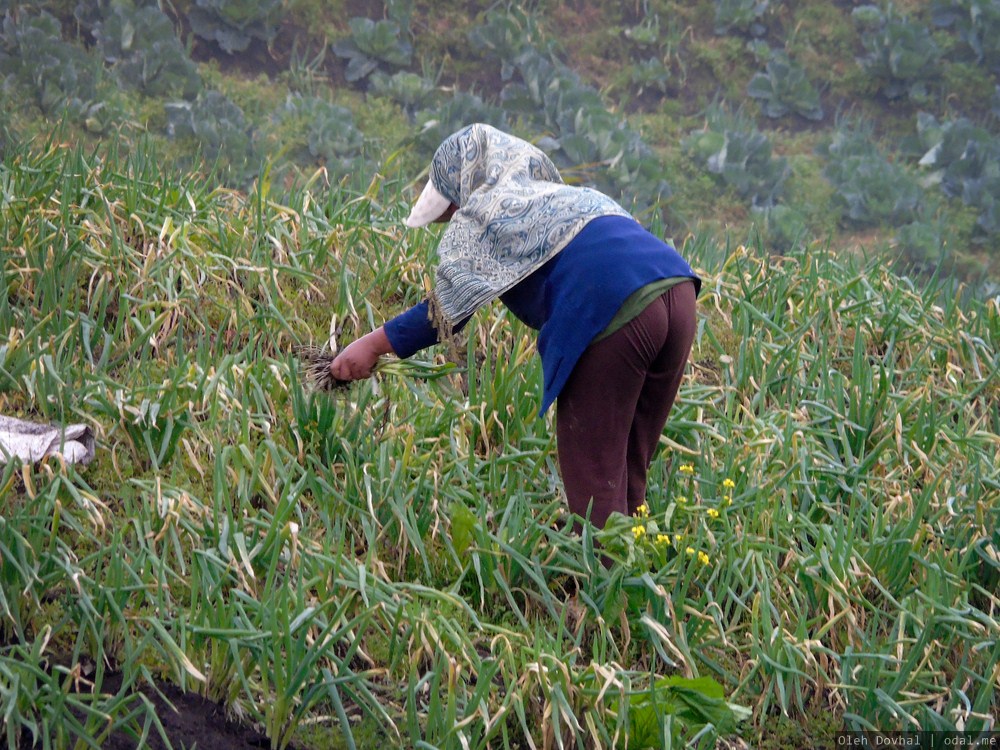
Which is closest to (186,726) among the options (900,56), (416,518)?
(416,518)

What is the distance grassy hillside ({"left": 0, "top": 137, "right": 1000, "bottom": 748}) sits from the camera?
251cm

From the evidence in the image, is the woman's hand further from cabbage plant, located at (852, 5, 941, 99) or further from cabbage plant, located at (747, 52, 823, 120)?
cabbage plant, located at (852, 5, 941, 99)

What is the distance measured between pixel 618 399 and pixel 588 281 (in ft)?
1.09

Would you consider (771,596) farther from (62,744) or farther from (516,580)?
(62,744)

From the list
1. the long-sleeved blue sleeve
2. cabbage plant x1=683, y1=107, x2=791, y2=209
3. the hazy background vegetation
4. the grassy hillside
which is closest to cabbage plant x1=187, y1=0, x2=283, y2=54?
the hazy background vegetation

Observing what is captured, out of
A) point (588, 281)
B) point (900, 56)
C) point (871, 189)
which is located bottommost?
point (871, 189)

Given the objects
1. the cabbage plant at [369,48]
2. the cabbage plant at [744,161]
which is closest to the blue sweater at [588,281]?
the cabbage plant at [744,161]

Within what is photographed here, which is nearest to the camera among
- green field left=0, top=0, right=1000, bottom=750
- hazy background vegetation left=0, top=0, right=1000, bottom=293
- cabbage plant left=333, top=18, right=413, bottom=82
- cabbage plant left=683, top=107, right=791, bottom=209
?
green field left=0, top=0, right=1000, bottom=750

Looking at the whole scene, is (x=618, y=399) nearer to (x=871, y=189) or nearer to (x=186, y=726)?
(x=186, y=726)

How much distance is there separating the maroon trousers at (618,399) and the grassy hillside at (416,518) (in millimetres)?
170

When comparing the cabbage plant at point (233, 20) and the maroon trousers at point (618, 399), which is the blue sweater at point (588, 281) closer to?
the maroon trousers at point (618, 399)

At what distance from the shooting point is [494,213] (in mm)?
2811

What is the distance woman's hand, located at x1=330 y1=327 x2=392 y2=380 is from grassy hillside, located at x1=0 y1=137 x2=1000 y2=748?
0.73 feet

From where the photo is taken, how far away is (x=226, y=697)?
2506 mm
